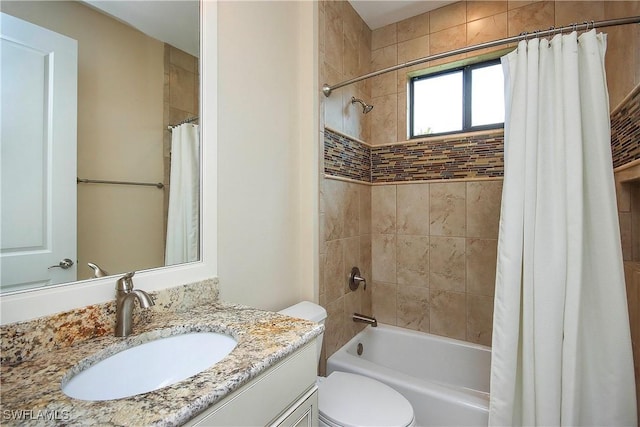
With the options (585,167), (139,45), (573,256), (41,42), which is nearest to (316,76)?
(139,45)

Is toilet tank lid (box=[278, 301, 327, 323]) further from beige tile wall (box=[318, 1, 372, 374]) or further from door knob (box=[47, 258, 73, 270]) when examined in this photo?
door knob (box=[47, 258, 73, 270])

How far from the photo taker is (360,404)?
4.09ft

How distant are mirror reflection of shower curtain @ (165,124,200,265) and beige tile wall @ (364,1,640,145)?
1.52 meters

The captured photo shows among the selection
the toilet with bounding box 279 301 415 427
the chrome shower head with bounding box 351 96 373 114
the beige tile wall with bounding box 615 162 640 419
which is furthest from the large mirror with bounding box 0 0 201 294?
the beige tile wall with bounding box 615 162 640 419

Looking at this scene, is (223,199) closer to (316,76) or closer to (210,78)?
(210,78)

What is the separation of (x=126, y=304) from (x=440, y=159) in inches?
79.0

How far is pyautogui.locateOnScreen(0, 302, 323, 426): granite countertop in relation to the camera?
1.66 ft

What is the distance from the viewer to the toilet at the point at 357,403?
115 cm

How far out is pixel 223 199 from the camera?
4.15ft

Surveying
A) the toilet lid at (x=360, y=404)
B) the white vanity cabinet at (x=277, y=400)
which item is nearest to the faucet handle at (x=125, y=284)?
the white vanity cabinet at (x=277, y=400)

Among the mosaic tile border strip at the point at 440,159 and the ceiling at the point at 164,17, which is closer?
the ceiling at the point at 164,17

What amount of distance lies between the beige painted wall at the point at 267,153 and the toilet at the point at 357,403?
0.29 metres

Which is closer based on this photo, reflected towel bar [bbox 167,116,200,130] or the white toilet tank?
reflected towel bar [bbox 167,116,200,130]

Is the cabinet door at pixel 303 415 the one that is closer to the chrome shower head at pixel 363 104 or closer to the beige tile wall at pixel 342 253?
the beige tile wall at pixel 342 253
